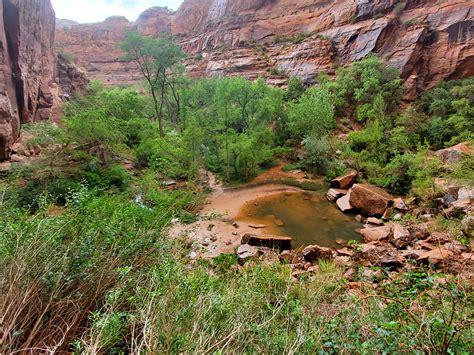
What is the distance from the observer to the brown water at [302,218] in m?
9.33

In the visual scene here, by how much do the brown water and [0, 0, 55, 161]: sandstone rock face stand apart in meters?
11.5

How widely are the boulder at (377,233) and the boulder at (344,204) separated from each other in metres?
2.36

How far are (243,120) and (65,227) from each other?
1635 centimetres

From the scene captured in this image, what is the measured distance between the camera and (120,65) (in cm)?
4697

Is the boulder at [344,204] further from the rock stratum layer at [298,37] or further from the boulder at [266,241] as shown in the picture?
the rock stratum layer at [298,37]

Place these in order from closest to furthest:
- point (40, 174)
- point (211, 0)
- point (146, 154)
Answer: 1. point (40, 174)
2. point (146, 154)
3. point (211, 0)

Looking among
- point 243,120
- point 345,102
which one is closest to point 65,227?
point 243,120

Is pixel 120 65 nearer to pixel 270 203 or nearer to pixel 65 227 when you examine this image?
pixel 270 203

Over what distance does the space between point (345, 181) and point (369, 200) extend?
10.7ft

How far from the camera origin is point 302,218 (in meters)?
11.0

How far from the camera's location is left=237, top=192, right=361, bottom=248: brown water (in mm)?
9328

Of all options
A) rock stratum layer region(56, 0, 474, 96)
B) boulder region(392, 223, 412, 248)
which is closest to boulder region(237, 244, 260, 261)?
boulder region(392, 223, 412, 248)

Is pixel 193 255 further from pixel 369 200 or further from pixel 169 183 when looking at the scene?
pixel 369 200

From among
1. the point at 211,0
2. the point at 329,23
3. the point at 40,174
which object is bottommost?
the point at 40,174
